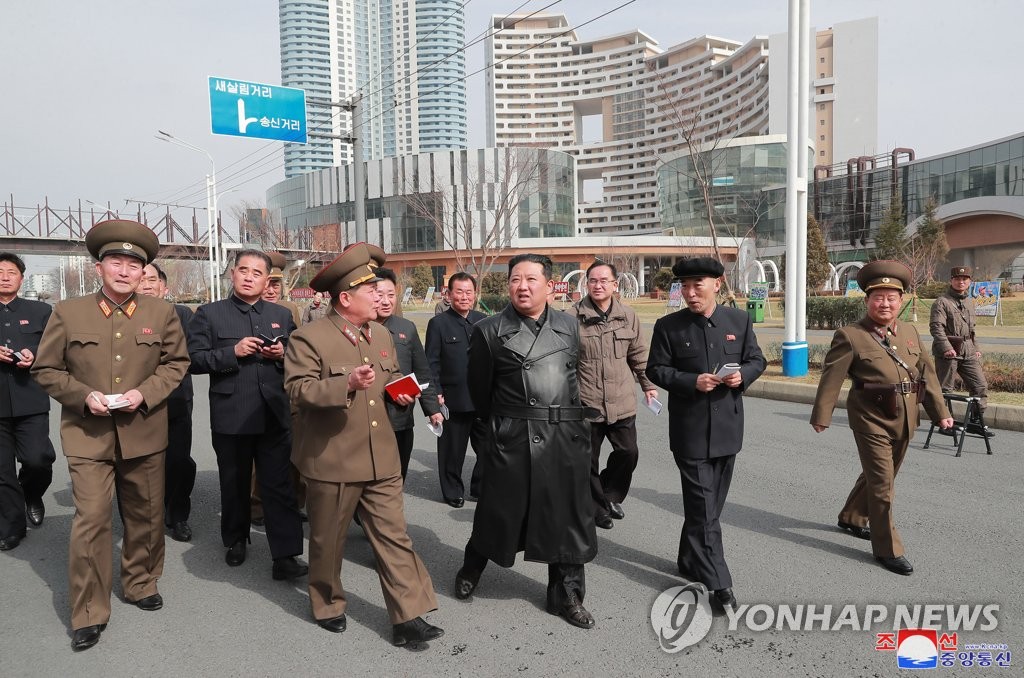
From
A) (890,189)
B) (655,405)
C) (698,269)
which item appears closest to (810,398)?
(655,405)

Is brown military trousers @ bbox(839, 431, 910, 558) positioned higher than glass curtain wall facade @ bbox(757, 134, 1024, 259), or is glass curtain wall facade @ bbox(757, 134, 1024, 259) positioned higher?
glass curtain wall facade @ bbox(757, 134, 1024, 259)

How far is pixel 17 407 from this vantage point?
4.83 meters

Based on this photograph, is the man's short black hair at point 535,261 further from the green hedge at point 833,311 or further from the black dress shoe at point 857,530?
the green hedge at point 833,311

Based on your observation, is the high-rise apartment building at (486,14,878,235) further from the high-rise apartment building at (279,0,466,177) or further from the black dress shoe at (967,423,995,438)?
the black dress shoe at (967,423,995,438)

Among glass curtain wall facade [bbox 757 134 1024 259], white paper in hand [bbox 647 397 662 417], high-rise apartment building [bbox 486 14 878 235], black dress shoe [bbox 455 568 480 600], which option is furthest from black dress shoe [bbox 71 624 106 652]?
high-rise apartment building [bbox 486 14 878 235]

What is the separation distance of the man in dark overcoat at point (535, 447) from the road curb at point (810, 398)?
222 inches

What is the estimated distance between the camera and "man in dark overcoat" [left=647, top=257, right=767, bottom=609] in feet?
12.6

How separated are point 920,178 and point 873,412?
2454 inches

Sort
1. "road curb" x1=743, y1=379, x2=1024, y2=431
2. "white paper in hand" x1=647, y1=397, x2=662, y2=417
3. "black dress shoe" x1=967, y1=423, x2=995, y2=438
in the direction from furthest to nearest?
"road curb" x1=743, y1=379, x2=1024, y2=431 → "black dress shoe" x1=967, y1=423, x2=995, y2=438 → "white paper in hand" x1=647, y1=397, x2=662, y2=417

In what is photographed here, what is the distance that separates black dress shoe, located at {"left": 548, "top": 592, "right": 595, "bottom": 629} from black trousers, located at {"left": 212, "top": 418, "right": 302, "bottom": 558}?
5.40ft

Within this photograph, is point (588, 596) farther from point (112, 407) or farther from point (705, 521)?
point (112, 407)

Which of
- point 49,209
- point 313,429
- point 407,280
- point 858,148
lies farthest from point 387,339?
point 858,148

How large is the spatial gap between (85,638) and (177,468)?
71.2 inches

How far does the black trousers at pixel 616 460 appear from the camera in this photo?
516 cm
